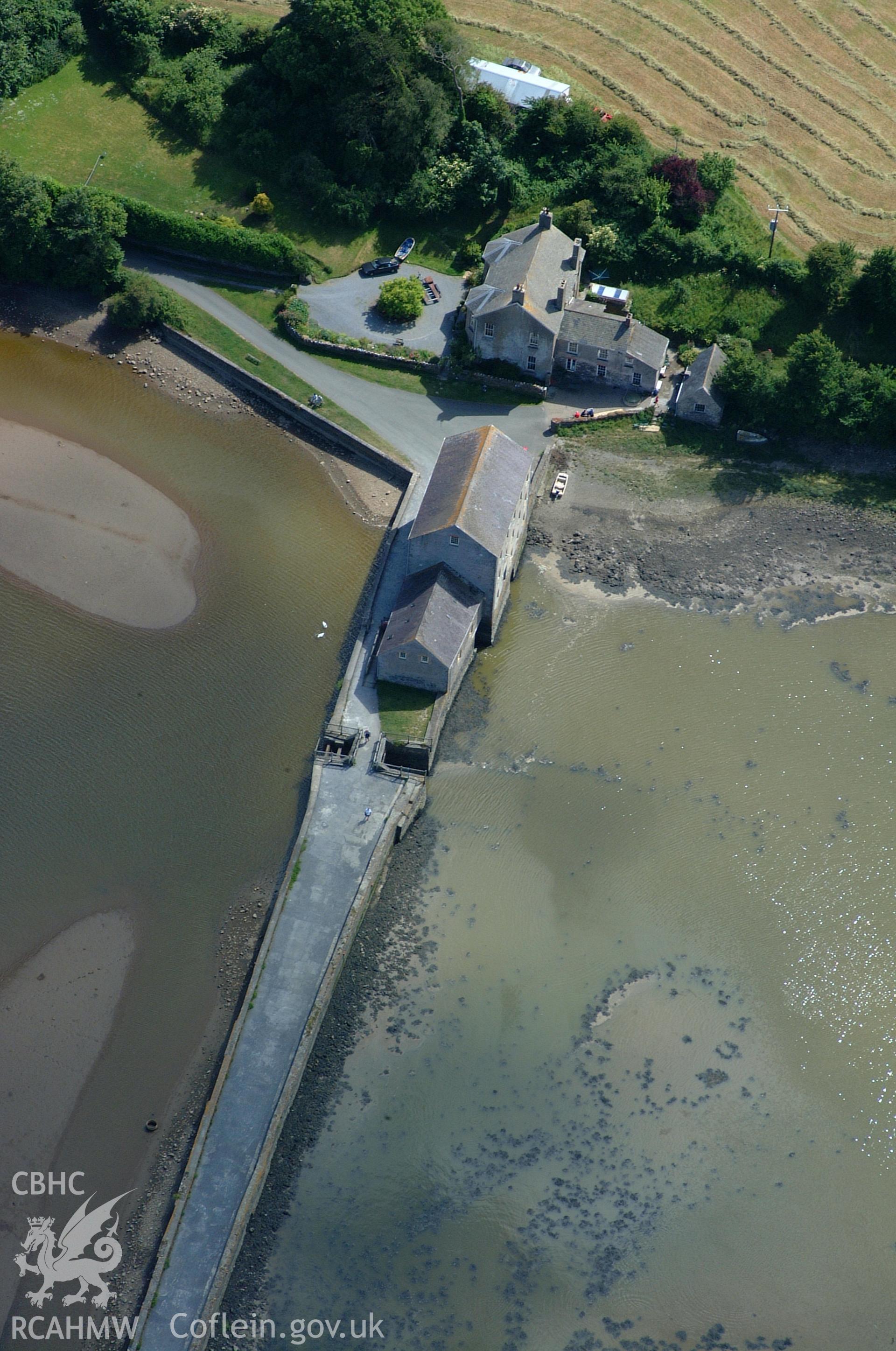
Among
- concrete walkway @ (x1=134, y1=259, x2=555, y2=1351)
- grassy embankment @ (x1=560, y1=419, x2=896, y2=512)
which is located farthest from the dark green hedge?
grassy embankment @ (x1=560, y1=419, x2=896, y2=512)

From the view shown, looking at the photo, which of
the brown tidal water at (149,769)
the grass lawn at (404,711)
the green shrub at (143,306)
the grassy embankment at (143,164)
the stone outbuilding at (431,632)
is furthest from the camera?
the grassy embankment at (143,164)

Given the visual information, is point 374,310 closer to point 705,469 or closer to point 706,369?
point 706,369

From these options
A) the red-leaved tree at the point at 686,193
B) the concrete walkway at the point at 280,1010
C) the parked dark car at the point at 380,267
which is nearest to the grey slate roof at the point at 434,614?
the concrete walkway at the point at 280,1010

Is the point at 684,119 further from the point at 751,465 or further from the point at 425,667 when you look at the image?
the point at 425,667

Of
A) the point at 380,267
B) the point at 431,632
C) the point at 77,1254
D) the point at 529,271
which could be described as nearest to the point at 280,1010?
the point at 77,1254

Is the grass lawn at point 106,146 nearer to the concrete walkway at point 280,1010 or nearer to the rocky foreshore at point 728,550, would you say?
the concrete walkway at point 280,1010

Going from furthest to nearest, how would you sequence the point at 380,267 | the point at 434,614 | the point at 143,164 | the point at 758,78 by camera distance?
the point at 758,78
the point at 143,164
the point at 380,267
the point at 434,614
